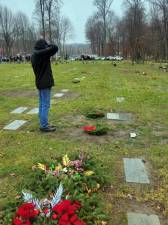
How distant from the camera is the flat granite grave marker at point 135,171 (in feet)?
13.3

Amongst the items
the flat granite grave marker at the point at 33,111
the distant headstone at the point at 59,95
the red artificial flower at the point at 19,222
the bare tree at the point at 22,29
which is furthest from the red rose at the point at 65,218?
the bare tree at the point at 22,29

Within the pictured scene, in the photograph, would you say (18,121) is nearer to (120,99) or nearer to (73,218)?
(120,99)

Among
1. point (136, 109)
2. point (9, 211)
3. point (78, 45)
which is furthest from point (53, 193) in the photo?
point (78, 45)

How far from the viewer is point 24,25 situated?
66.7m

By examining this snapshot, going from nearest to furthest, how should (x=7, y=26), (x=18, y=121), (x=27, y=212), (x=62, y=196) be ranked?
1. (x=27, y=212)
2. (x=62, y=196)
3. (x=18, y=121)
4. (x=7, y=26)

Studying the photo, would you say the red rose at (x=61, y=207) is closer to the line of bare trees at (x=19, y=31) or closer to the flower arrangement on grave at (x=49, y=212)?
the flower arrangement on grave at (x=49, y=212)

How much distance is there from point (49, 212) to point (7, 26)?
196ft

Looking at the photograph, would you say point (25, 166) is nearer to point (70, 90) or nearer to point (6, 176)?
point (6, 176)

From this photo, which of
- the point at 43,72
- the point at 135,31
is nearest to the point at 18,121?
the point at 43,72

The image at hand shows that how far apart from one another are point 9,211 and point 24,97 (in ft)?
23.1

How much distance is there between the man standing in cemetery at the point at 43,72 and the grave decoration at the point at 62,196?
5.87 feet

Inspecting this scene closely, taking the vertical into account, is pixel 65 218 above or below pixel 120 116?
below

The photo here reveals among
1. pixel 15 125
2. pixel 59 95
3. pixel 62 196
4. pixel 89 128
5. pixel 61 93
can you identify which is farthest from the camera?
pixel 61 93

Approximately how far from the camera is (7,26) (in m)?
59.2
